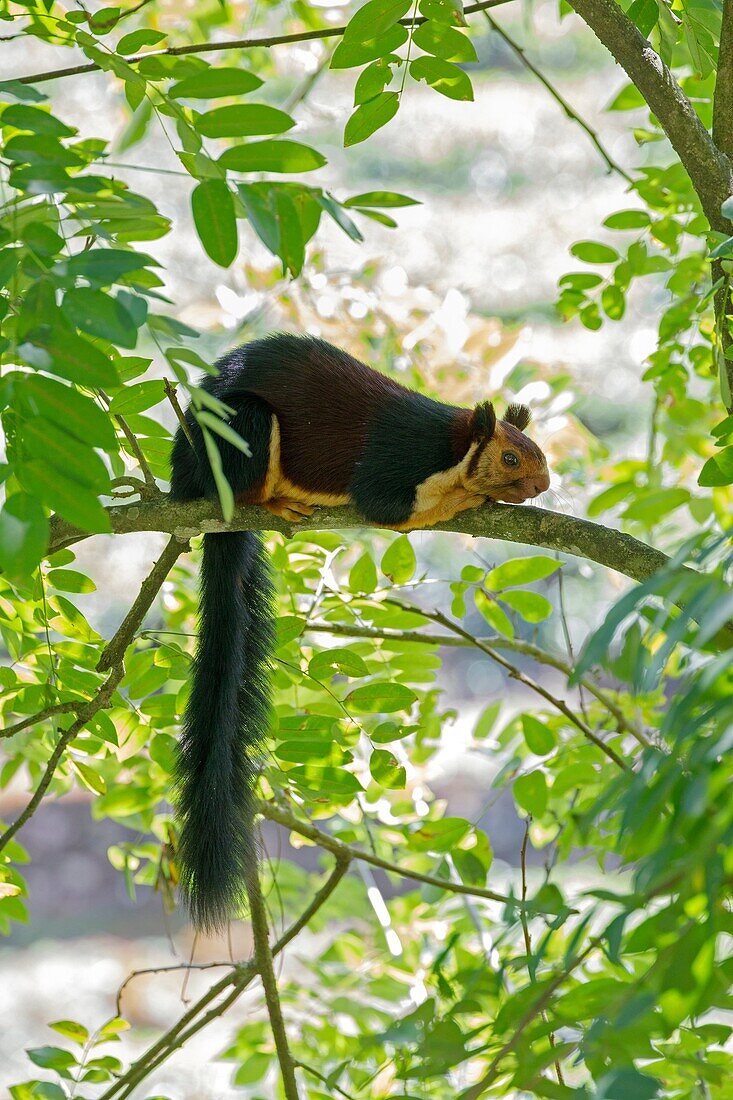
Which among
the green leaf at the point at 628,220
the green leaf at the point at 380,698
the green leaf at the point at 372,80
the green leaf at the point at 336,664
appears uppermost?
the green leaf at the point at 628,220

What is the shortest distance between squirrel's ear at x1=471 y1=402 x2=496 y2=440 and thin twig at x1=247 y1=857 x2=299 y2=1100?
→ 1011mm

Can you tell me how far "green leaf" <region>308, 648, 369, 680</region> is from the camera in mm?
1939

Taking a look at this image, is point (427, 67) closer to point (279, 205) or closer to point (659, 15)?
point (659, 15)

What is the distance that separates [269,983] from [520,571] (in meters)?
0.93

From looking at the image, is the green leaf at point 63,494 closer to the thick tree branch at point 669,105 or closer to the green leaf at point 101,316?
the green leaf at point 101,316

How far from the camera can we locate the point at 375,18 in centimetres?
154

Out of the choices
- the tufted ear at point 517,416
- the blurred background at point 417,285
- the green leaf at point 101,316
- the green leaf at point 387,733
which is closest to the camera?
the green leaf at point 101,316

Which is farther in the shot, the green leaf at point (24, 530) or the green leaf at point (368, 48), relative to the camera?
the green leaf at point (368, 48)

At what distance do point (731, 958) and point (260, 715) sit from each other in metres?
1.40

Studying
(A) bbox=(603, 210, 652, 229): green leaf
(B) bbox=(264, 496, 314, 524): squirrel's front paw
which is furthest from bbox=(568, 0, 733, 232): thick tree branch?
(B) bbox=(264, 496, 314, 524): squirrel's front paw

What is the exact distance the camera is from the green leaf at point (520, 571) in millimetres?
2023

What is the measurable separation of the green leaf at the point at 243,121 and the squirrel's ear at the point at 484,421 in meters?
1.14

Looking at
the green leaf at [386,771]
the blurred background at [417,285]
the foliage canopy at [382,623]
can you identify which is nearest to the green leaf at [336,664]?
the foliage canopy at [382,623]

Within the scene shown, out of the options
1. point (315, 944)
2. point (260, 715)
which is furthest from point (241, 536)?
point (315, 944)
